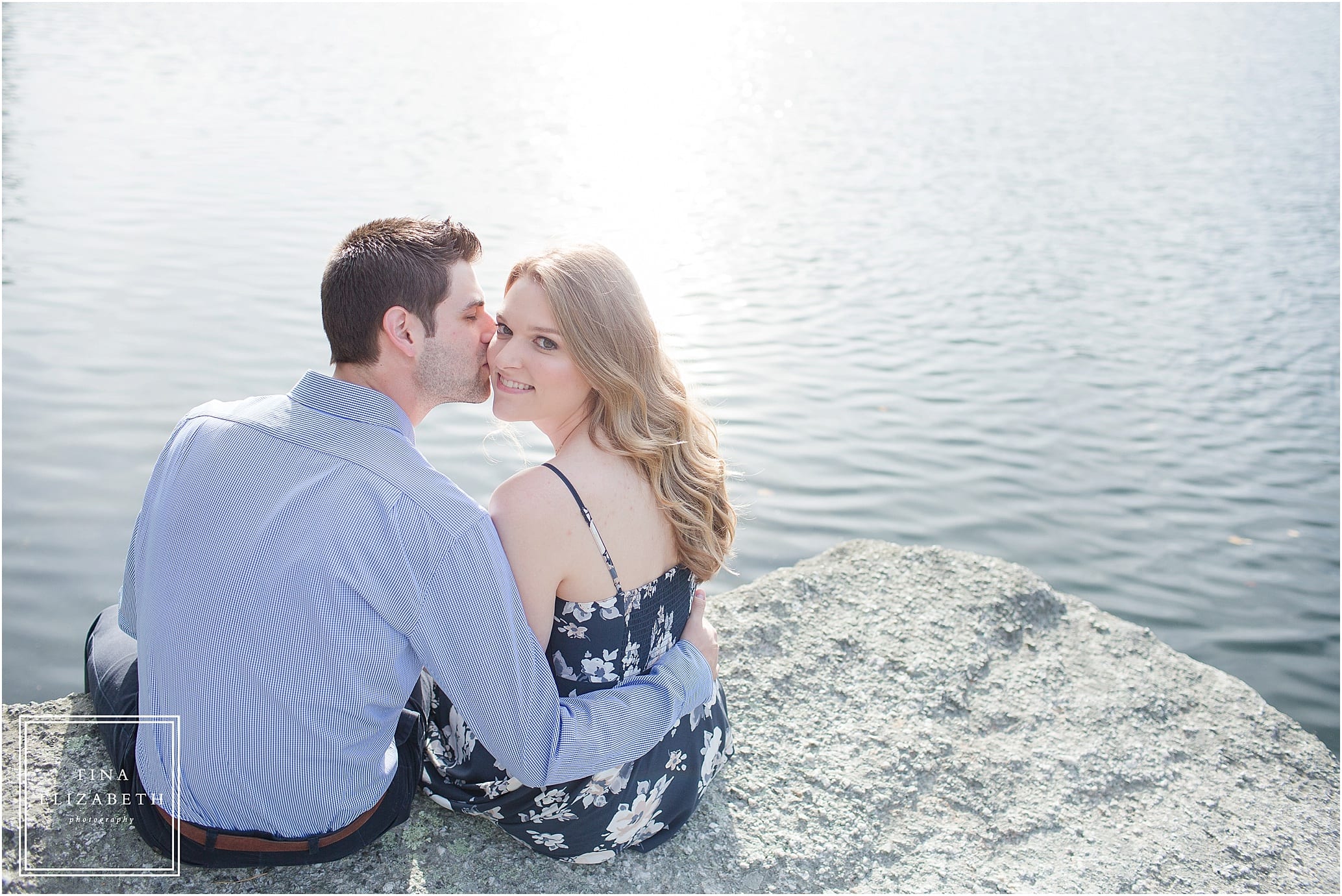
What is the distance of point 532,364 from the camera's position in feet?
7.94

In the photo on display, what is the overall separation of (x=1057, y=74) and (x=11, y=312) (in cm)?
1985

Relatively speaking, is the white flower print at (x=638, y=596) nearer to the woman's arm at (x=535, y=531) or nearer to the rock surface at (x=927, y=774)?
the woman's arm at (x=535, y=531)

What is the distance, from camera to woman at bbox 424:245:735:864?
2.32m

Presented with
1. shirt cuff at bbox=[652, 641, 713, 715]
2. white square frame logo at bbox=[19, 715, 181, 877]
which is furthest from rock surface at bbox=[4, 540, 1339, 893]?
shirt cuff at bbox=[652, 641, 713, 715]

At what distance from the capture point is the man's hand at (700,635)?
2701mm

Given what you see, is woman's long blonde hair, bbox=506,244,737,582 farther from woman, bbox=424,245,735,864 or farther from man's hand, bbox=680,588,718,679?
man's hand, bbox=680,588,718,679

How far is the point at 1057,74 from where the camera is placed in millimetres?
21266

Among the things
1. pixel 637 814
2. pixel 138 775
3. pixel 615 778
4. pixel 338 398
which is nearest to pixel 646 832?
pixel 637 814

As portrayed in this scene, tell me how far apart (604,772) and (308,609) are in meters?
0.84

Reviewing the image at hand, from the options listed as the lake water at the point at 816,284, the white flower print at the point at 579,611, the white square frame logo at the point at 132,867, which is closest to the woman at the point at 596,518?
the white flower print at the point at 579,611

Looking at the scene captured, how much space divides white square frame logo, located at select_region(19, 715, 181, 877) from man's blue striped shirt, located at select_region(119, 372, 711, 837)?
0.06 ft

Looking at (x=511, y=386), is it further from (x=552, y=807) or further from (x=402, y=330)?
(x=552, y=807)

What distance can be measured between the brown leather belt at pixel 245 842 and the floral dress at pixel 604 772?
375mm

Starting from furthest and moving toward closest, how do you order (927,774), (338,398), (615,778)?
(927,774) < (615,778) < (338,398)
